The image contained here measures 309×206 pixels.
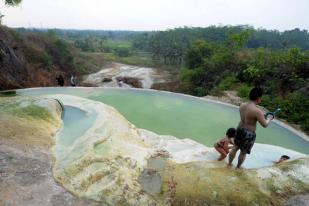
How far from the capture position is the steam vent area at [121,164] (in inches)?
141

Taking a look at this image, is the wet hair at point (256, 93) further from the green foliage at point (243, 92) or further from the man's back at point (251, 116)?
the green foliage at point (243, 92)

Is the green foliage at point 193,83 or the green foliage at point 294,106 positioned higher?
the green foliage at point 294,106

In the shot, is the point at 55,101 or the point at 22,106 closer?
the point at 22,106

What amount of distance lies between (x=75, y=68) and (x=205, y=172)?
28.2m

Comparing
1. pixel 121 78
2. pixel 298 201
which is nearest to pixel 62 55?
pixel 121 78

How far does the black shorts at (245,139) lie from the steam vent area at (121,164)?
45 centimetres

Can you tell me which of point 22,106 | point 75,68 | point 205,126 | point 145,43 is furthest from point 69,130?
point 145,43

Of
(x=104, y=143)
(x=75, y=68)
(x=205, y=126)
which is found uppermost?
(x=104, y=143)

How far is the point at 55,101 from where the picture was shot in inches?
266

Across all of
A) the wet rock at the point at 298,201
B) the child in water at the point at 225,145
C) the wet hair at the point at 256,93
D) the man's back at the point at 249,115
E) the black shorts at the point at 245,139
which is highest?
the wet hair at the point at 256,93

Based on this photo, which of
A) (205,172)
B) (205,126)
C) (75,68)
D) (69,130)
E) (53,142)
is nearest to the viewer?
(205,172)

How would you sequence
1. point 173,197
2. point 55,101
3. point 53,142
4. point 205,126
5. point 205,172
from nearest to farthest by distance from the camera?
point 173,197, point 205,172, point 53,142, point 55,101, point 205,126

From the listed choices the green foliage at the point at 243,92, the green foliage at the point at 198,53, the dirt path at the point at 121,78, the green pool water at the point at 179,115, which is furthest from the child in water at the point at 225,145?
the green foliage at the point at 198,53

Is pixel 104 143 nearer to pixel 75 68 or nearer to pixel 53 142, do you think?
pixel 53 142
